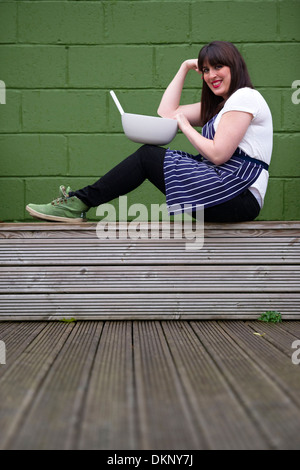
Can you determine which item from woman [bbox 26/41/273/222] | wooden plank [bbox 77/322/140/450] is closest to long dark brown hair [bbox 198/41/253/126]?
woman [bbox 26/41/273/222]

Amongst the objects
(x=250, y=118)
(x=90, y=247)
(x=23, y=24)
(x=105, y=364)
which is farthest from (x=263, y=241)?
(x=23, y=24)

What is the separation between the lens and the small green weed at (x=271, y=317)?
1919 mm

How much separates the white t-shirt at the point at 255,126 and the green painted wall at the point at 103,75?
767 mm

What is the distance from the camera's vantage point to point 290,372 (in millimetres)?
1259

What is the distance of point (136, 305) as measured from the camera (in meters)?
1.93

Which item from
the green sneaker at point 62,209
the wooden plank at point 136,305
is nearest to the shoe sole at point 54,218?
the green sneaker at point 62,209

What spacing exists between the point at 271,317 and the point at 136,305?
543 mm

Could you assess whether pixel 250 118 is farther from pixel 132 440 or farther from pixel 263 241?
pixel 132 440

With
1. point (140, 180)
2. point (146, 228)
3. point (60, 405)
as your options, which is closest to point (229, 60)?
point (140, 180)

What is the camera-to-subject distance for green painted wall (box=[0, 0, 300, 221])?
8.30 feet

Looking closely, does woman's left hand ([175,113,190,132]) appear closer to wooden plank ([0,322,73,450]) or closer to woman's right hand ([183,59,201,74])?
woman's right hand ([183,59,201,74])

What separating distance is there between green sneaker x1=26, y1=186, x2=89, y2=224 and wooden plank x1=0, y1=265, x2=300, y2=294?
0.66 ft

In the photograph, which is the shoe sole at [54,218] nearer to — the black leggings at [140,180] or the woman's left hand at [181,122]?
the black leggings at [140,180]

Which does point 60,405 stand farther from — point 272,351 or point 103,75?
point 103,75
